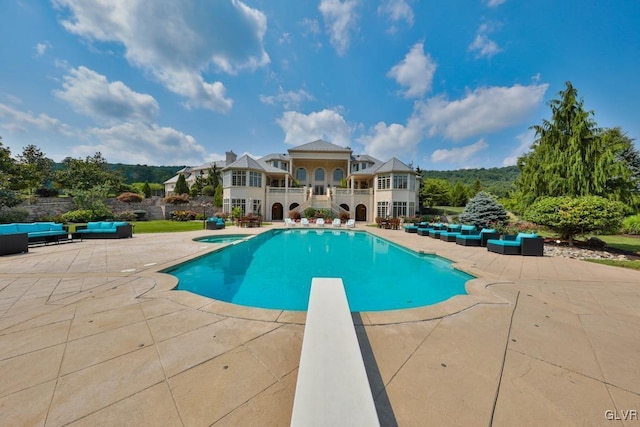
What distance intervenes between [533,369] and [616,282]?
6.03 metres

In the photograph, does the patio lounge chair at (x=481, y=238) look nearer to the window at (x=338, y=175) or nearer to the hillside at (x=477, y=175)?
the window at (x=338, y=175)

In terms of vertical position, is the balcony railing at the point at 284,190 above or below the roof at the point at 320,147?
below

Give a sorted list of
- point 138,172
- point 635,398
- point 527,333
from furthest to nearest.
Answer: point 138,172 → point 527,333 → point 635,398

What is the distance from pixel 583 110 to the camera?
13609 millimetres

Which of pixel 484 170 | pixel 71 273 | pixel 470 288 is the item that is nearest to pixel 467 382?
pixel 470 288

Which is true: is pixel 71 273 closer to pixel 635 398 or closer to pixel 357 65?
pixel 635 398

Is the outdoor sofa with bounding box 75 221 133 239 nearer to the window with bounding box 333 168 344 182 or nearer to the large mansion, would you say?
the large mansion

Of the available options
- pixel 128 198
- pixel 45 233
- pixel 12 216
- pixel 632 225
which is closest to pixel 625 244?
pixel 632 225

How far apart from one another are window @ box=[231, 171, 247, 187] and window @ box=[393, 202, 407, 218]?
16968mm

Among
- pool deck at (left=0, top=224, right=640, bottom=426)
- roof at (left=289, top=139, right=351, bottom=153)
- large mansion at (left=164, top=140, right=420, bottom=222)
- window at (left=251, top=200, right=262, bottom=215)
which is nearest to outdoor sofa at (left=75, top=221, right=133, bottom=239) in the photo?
pool deck at (left=0, top=224, right=640, bottom=426)

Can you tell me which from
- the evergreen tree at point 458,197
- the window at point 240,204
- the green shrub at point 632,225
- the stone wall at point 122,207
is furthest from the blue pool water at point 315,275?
the evergreen tree at point 458,197

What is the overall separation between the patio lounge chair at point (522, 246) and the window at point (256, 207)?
2213cm

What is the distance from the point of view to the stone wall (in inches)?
869

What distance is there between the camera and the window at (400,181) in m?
25.1
